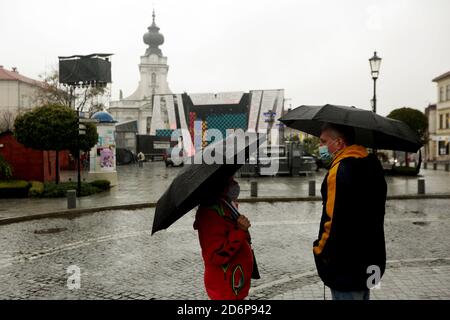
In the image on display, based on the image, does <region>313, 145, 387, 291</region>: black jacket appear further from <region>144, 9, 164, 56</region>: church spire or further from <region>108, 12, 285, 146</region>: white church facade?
<region>144, 9, 164, 56</region>: church spire

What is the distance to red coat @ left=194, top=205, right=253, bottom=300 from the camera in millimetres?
3160

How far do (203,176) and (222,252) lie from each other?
0.58m

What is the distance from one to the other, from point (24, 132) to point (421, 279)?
15.4 m

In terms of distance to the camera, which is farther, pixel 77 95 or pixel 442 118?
pixel 442 118

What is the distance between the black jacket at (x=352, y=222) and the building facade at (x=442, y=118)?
58845 mm

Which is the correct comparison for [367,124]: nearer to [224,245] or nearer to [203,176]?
[203,176]

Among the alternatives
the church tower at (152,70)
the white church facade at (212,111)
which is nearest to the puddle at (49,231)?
the white church facade at (212,111)

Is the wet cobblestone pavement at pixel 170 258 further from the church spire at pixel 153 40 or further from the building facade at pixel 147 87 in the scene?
the church spire at pixel 153 40

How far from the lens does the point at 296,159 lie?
2575cm

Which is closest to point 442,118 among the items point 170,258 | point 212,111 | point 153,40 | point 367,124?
point 212,111

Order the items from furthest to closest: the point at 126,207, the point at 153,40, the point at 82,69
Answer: the point at 153,40, the point at 82,69, the point at 126,207

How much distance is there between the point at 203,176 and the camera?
3.00 metres

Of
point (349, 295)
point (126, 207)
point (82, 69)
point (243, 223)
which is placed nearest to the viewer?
point (349, 295)
